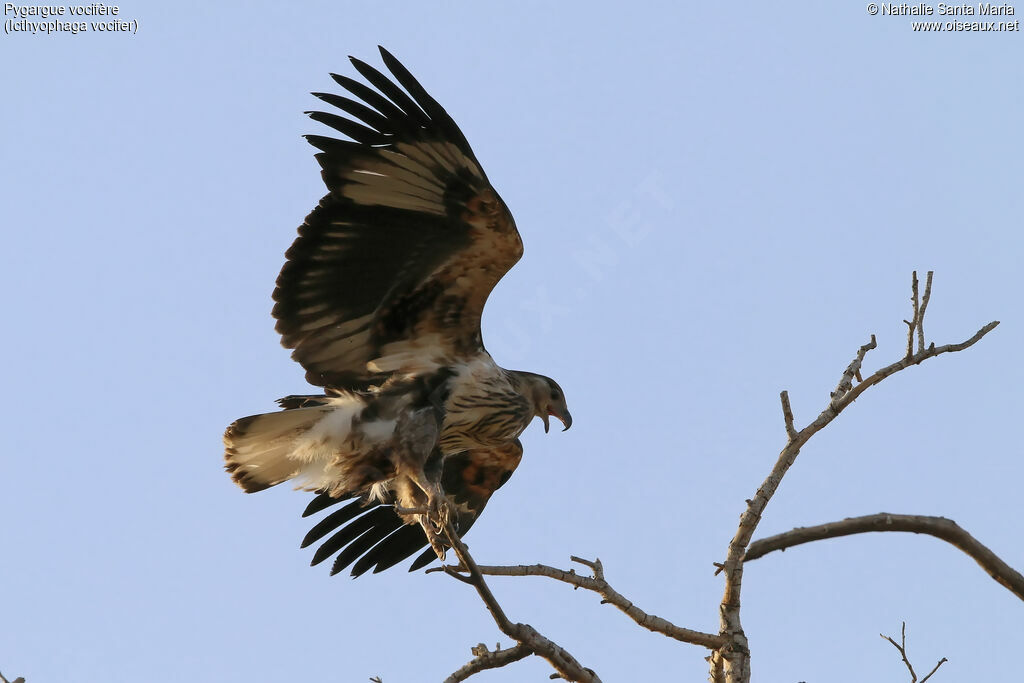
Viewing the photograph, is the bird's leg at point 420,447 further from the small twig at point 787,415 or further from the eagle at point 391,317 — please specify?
the small twig at point 787,415

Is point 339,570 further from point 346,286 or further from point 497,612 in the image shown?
point 497,612

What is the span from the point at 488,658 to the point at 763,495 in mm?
1212

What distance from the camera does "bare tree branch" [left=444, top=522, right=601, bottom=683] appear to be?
3971 mm

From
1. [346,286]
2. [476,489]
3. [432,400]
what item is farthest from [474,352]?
[476,489]

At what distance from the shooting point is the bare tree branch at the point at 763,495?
417 cm

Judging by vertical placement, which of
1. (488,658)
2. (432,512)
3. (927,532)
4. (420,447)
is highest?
(420,447)

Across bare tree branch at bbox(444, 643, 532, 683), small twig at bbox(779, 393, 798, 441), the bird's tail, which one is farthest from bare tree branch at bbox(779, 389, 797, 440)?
the bird's tail

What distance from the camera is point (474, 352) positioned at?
608 cm

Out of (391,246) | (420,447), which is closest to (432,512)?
(420,447)

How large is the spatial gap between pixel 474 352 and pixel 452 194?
98 centimetres

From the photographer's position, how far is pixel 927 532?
3779 millimetres

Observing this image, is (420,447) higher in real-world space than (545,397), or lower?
lower

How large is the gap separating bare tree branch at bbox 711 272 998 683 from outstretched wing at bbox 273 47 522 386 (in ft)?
6.39

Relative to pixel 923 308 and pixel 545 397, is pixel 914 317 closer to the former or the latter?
pixel 923 308
